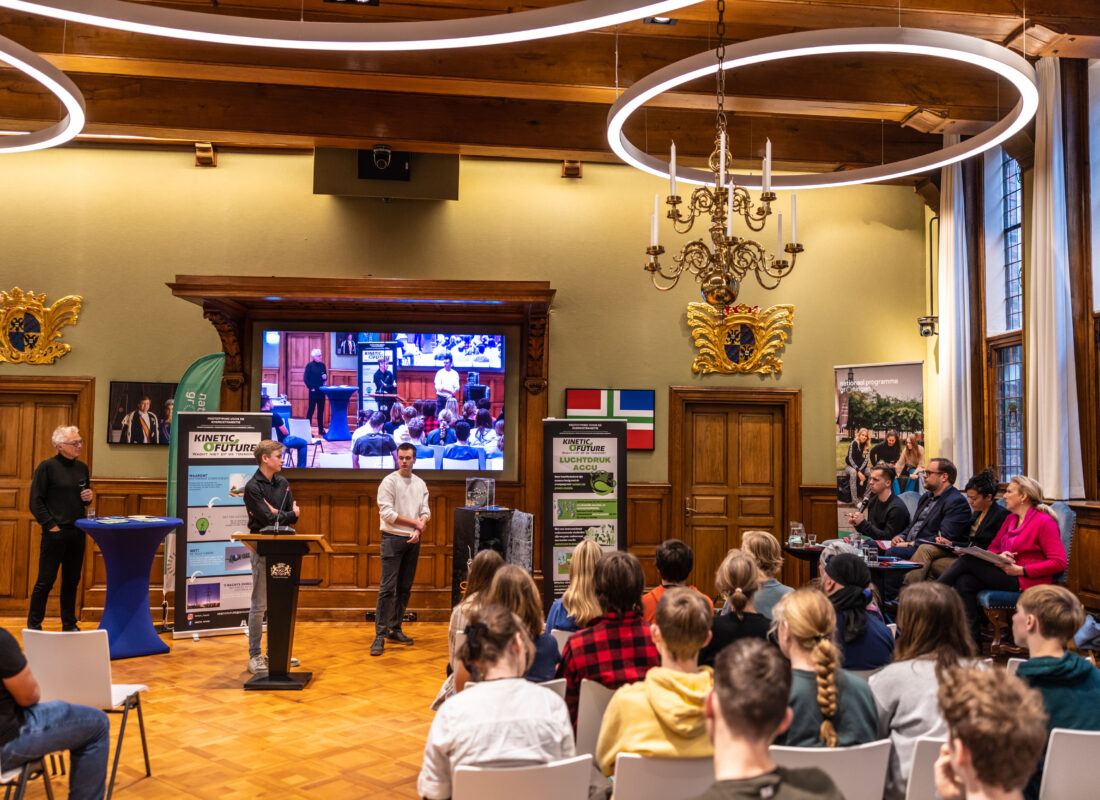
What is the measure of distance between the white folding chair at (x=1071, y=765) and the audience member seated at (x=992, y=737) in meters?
1.02

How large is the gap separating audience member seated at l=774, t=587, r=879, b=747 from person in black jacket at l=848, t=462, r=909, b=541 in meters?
4.74

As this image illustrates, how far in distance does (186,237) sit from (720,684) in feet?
26.1

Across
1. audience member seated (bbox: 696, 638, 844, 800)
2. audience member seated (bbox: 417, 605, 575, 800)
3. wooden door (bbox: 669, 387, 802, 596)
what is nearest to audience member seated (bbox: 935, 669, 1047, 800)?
audience member seated (bbox: 696, 638, 844, 800)

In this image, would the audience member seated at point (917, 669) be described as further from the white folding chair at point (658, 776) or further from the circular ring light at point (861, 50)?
the circular ring light at point (861, 50)

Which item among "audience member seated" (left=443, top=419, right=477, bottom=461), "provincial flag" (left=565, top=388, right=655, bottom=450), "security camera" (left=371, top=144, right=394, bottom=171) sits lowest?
"audience member seated" (left=443, top=419, right=477, bottom=461)

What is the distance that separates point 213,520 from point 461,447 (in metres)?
2.28

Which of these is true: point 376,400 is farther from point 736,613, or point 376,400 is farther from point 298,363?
point 736,613

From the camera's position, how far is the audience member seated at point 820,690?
96.3 inches

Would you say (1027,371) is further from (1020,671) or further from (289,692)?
(289,692)

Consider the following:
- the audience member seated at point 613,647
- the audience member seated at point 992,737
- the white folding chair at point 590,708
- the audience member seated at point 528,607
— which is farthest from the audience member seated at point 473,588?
the audience member seated at point 992,737

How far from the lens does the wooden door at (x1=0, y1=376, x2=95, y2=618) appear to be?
322 inches

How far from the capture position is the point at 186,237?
8422mm

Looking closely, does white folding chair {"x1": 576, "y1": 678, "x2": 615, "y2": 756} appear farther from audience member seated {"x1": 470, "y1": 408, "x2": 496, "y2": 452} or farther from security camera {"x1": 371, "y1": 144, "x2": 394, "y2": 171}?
security camera {"x1": 371, "y1": 144, "x2": 394, "y2": 171}

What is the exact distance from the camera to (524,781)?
7.25 feet
